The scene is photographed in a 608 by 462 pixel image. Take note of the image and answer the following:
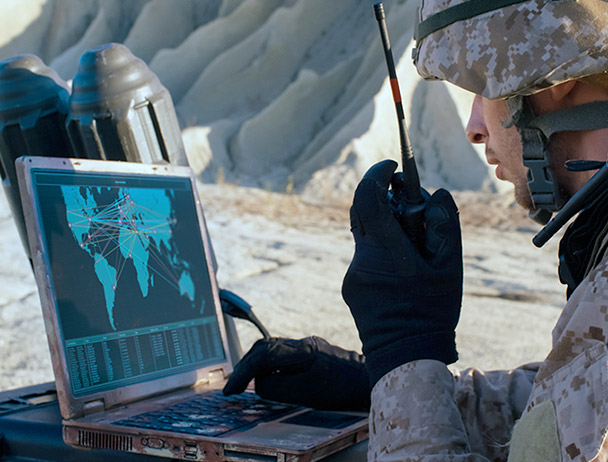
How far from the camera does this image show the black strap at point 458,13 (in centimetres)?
102

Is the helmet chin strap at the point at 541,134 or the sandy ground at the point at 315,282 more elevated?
the helmet chin strap at the point at 541,134

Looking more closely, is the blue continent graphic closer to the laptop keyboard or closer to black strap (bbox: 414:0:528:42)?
the laptop keyboard

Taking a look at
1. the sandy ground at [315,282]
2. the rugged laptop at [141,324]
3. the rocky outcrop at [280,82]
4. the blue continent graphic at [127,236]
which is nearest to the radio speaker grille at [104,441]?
the rugged laptop at [141,324]

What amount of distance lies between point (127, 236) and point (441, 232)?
703mm

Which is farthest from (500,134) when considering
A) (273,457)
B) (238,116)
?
(238,116)

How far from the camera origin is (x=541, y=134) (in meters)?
1.05

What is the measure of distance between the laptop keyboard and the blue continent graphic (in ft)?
0.71

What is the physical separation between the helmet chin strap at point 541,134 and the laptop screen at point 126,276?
A: 2.55 ft

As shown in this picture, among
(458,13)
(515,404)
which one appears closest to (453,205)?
(458,13)

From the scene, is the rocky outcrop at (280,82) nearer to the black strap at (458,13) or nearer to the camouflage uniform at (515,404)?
the camouflage uniform at (515,404)

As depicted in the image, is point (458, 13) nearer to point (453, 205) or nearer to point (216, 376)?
point (453, 205)

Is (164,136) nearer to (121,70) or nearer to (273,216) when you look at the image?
(121,70)

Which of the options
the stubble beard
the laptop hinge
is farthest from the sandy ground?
the stubble beard

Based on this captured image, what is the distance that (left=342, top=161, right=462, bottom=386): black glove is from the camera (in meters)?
1.06
